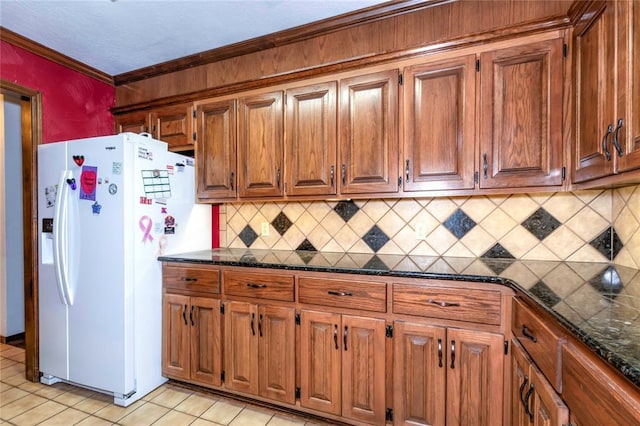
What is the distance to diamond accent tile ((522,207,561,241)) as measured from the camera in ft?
5.99

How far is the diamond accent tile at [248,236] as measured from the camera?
2602mm

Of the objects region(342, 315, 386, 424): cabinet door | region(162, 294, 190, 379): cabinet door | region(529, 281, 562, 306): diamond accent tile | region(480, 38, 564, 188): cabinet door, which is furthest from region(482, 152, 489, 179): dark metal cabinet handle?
region(162, 294, 190, 379): cabinet door

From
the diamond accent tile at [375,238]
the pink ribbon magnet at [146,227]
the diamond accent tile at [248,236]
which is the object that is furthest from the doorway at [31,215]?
the diamond accent tile at [375,238]

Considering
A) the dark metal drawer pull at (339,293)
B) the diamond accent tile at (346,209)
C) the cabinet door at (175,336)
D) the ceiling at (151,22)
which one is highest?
the ceiling at (151,22)

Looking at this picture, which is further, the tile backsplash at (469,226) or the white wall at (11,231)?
the white wall at (11,231)

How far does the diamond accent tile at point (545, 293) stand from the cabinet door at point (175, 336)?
1.98m

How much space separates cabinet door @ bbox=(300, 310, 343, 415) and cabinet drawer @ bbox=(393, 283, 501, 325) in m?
0.38

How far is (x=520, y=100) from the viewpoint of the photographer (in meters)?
1.64

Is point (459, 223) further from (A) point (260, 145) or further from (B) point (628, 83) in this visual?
(A) point (260, 145)

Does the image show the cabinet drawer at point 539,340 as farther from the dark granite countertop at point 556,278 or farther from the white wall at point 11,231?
the white wall at point 11,231

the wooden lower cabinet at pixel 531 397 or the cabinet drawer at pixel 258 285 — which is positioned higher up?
the cabinet drawer at pixel 258 285

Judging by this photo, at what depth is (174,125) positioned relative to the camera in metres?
2.52

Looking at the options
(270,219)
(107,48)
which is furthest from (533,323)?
(107,48)

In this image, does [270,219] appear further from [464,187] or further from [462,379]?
A: [462,379]
